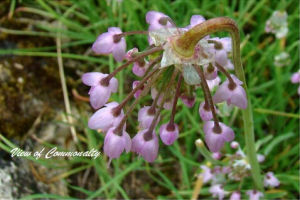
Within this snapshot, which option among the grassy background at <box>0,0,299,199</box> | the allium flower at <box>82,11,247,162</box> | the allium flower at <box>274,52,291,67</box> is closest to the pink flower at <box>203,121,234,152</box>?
the allium flower at <box>82,11,247,162</box>

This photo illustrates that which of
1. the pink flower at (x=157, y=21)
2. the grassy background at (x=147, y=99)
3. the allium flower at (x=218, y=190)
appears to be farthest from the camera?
the grassy background at (x=147, y=99)

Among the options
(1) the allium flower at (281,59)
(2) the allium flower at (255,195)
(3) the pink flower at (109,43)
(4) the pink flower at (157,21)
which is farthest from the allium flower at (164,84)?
(1) the allium flower at (281,59)

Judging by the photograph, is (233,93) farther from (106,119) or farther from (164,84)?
(106,119)

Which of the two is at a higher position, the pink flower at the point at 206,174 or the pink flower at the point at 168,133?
the pink flower at the point at 168,133

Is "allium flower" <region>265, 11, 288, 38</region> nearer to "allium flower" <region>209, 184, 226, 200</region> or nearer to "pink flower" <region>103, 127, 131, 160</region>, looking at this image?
"allium flower" <region>209, 184, 226, 200</region>

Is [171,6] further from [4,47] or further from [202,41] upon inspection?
[202,41]

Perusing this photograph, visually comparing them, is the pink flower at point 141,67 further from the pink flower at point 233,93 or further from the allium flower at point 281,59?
the allium flower at point 281,59
